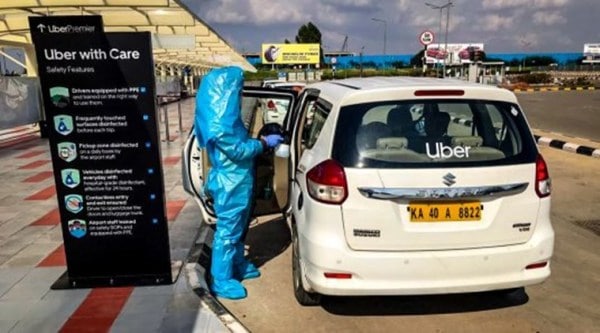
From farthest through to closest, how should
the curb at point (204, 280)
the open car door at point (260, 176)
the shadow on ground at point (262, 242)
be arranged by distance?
the shadow on ground at point (262, 242), the open car door at point (260, 176), the curb at point (204, 280)

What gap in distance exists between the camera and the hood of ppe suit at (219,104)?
Result: 3.89m

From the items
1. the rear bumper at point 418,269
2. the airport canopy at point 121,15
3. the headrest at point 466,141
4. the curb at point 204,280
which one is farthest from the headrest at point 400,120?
the airport canopy at point 121,15

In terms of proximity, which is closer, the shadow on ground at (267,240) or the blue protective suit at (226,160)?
the blue protective suit at (226,160)

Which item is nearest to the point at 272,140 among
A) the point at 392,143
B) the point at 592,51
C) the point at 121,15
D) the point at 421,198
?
the point at 392,143

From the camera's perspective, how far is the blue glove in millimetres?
4227

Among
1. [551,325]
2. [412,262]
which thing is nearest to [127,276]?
[412,262]

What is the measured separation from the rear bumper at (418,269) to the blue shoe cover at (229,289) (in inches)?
40.0

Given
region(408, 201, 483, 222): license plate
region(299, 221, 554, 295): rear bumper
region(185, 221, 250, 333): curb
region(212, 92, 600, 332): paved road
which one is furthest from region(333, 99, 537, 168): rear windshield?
region(185, 221, 250, 333): curb

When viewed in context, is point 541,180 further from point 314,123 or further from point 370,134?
point 314,123

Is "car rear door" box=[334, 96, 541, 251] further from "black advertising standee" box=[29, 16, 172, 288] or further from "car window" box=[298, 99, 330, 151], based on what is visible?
"black advertising standee" box=[29, 16, 172, 288]

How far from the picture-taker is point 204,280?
447 cm

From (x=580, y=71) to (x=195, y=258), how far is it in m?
82.7

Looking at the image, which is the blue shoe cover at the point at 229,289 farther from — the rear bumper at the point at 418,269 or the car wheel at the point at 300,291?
the rear bumper at the point at 418,269

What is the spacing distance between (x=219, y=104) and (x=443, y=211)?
1.85 meters
